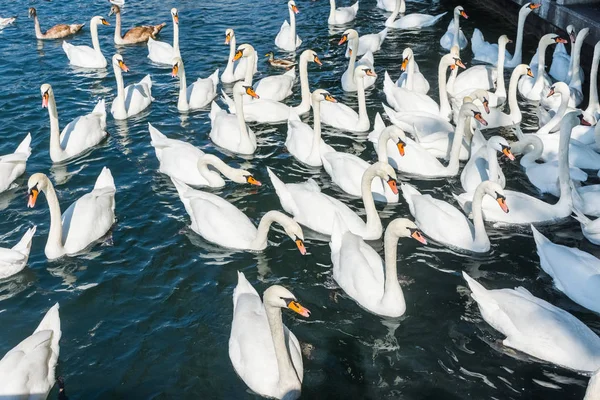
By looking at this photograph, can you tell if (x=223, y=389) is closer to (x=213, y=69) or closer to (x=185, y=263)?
(x=185, y=263)

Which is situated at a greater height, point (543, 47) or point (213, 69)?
point (543, 47)

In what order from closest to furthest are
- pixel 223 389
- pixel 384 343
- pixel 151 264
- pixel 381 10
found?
pixel 223 389, pixel 384 343, pixel 151 264, pixel 381 10

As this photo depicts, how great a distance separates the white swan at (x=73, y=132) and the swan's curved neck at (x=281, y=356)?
727cm

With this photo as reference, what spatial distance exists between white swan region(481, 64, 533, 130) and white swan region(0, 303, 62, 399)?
922 cm

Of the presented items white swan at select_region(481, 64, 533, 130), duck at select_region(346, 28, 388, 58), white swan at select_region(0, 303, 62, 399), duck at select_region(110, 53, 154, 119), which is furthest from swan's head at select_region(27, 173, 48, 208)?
duck at select_region(346, 28, 388, 58)

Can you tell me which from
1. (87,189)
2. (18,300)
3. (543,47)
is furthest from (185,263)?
(543,47)

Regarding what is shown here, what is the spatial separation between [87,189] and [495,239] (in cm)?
648

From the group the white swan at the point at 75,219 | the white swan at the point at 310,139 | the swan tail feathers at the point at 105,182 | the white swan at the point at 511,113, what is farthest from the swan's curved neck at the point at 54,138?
the white swan at the point at 511,113

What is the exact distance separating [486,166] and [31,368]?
A: 7.34 metres

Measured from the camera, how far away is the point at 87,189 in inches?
478

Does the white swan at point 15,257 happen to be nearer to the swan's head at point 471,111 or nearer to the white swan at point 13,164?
the white swan at point 13,164

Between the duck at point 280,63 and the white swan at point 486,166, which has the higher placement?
the white swan at point 486,166

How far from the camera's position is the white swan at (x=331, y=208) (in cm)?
1004

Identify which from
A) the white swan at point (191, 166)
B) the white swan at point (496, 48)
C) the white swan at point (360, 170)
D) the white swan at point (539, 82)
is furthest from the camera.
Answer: the white swan at point (496, 48)
